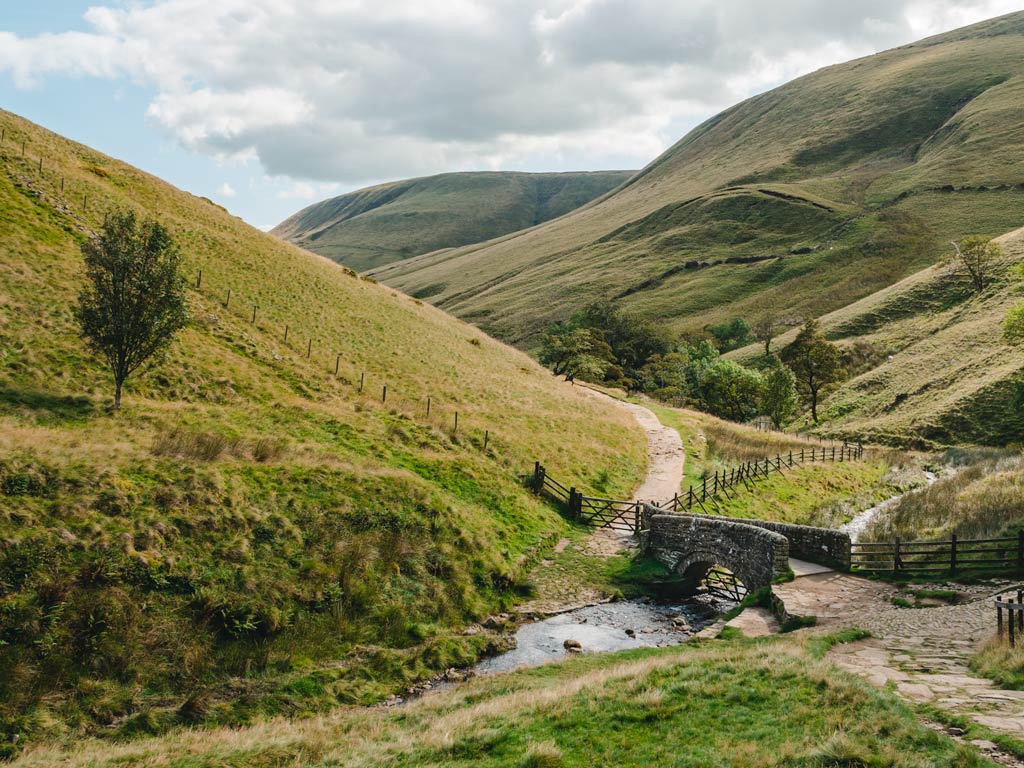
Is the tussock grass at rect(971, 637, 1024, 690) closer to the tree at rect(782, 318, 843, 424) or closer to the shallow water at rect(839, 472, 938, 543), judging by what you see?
the shallow water at rect(839, 472, 938, 543)

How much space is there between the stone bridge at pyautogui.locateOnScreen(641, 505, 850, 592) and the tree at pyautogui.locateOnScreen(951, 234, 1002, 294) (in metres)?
76.1

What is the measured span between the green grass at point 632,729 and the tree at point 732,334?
100805mm

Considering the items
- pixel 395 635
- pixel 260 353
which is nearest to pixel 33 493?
pixel 395 635

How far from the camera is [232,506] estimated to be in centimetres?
2197

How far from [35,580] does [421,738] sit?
35.3ft

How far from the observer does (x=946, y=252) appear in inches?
4766

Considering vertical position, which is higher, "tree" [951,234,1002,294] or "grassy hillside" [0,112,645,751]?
"tree" [951,234,1002,294]

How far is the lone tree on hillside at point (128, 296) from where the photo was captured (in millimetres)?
26531

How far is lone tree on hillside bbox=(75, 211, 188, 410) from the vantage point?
1045 inches

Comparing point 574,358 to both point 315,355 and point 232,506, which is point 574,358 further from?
point 232,506

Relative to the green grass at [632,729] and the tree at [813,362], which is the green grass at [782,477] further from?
the green grass at [632,729]

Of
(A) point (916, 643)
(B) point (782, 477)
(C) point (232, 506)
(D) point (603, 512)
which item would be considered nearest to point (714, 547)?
(D) point (603, 512)

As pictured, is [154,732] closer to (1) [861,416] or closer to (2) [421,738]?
(2) [421,738]

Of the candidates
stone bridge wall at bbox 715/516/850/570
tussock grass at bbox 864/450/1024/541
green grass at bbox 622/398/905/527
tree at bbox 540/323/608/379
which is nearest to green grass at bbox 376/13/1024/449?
green grass at bbox 622/398/905/527
